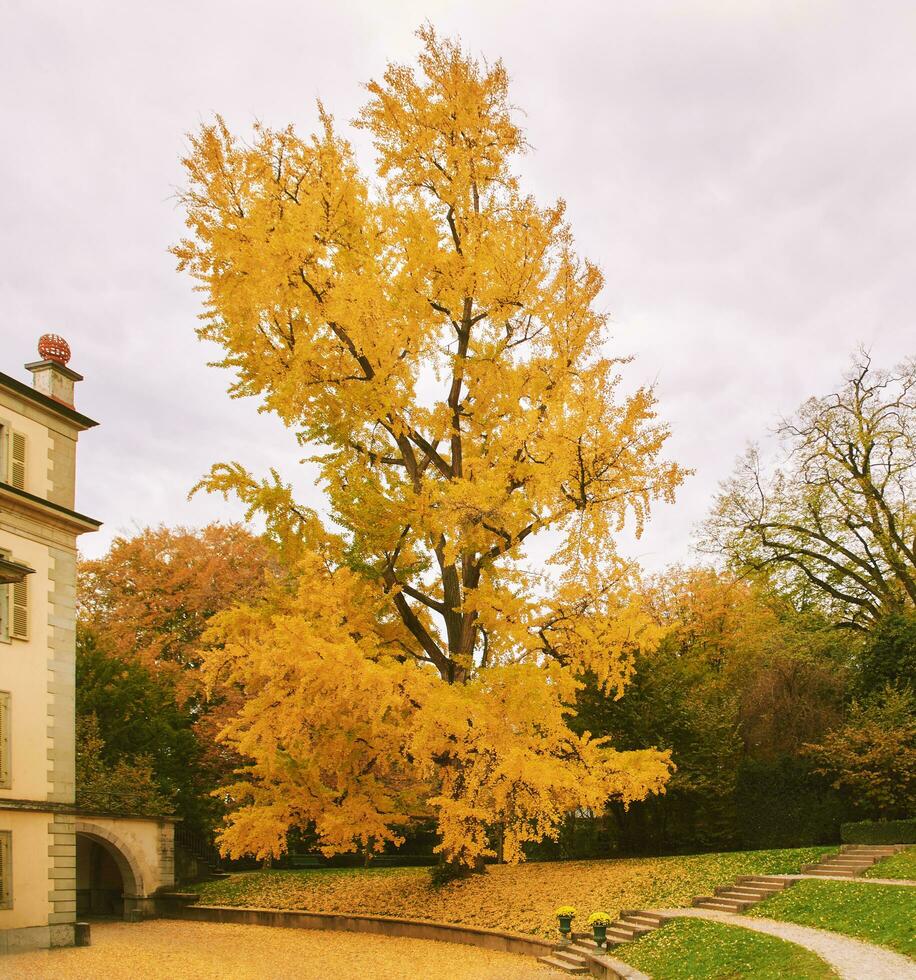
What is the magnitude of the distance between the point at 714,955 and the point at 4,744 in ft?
41.3

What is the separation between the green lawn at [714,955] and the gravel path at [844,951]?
0.22 metres

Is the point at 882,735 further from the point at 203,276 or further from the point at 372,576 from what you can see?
the point at 203,276

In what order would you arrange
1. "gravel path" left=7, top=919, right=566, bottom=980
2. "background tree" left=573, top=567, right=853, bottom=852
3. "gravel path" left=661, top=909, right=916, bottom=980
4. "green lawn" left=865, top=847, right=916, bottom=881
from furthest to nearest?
"background tree" left=573, top=567, right=853, bottom=852
"green lawn" left=865, top=847, right=916, bottom=881
"gravel path" left=7, top=919, right=566, bottom=980
"gravel path" left=661, top=909, right=916, bottom=980

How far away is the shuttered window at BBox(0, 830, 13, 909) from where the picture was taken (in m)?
17.4

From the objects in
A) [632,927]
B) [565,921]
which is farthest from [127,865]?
[632,927]

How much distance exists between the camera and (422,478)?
63.9ft

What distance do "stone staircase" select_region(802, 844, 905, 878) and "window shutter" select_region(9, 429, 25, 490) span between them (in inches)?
668

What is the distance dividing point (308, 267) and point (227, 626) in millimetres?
7004

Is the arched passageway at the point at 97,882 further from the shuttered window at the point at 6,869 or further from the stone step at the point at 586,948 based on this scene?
the stone step at the point at 586,948

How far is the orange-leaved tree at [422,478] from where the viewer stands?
55.6ft

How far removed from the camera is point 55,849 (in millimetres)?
18484

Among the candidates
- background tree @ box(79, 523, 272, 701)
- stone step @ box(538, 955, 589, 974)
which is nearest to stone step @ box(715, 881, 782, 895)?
stone step @ box(538, 955, 589, 974)

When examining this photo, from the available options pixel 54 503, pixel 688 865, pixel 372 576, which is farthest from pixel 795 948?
pixel 54 503

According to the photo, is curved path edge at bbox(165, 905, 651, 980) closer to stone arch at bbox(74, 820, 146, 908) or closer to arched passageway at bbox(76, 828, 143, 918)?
stone arch at bbox(74, 820, 146, 908)
